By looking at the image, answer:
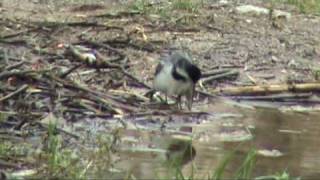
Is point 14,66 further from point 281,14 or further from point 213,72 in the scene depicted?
point 281,14

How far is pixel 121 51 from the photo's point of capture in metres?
9.86

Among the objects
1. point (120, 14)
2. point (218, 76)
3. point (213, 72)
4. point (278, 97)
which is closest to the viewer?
point (278, 97)

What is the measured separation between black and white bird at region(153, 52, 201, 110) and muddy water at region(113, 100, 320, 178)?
1.06ft

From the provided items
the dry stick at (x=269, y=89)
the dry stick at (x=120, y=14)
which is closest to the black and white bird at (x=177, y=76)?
the dry stick at (x=269, y=89)

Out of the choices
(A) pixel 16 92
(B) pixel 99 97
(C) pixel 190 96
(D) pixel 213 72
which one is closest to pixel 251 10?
(D) pixel 213 72

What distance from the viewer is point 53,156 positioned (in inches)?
236

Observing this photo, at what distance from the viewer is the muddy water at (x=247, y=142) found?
6.60m

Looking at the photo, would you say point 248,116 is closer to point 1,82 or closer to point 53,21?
point 1,82

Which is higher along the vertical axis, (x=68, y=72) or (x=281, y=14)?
(x=68, y=72)

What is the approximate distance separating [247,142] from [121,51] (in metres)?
2.64

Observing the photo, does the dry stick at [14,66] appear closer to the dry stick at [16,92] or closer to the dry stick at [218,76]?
the dry stick at [16,92]

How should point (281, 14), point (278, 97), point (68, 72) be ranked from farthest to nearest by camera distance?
1. point (281, 14)
2. point (278, 97)
3. point (68, 72)

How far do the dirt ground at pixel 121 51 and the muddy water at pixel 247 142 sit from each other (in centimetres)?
45

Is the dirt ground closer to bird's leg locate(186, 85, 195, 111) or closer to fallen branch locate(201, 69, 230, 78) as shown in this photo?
fallen branch locate(201, 69, 230, 78)
